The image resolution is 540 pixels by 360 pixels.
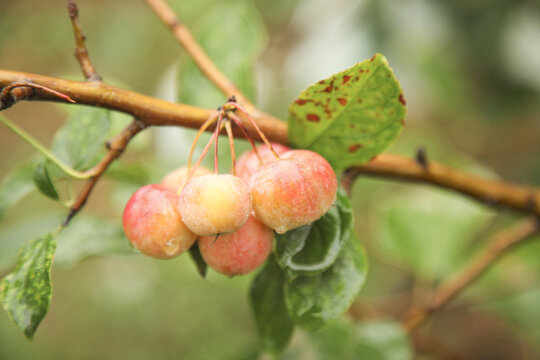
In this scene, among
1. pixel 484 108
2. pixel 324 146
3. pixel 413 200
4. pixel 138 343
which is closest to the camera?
pixel 324 146

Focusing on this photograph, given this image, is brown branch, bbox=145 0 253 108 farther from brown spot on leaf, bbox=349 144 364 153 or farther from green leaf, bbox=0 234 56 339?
Result: green leaf, bbox=0 234 56 339

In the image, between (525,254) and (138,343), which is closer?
(525,254)

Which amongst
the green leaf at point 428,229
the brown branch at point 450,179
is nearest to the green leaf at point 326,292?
the brown branch at point 450,179

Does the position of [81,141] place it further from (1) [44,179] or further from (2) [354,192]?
(2) [354,192]

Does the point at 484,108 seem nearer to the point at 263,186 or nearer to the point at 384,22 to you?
the point at 384,22

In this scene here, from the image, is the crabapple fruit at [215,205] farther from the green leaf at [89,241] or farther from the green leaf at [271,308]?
the green leaf at [89,241]

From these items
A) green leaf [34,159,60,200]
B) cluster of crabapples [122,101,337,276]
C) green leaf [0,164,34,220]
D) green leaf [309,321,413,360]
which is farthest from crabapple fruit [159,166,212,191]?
green leaf [309,321,413,360]

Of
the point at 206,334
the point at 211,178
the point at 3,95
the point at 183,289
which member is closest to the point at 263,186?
the point at 211,178
